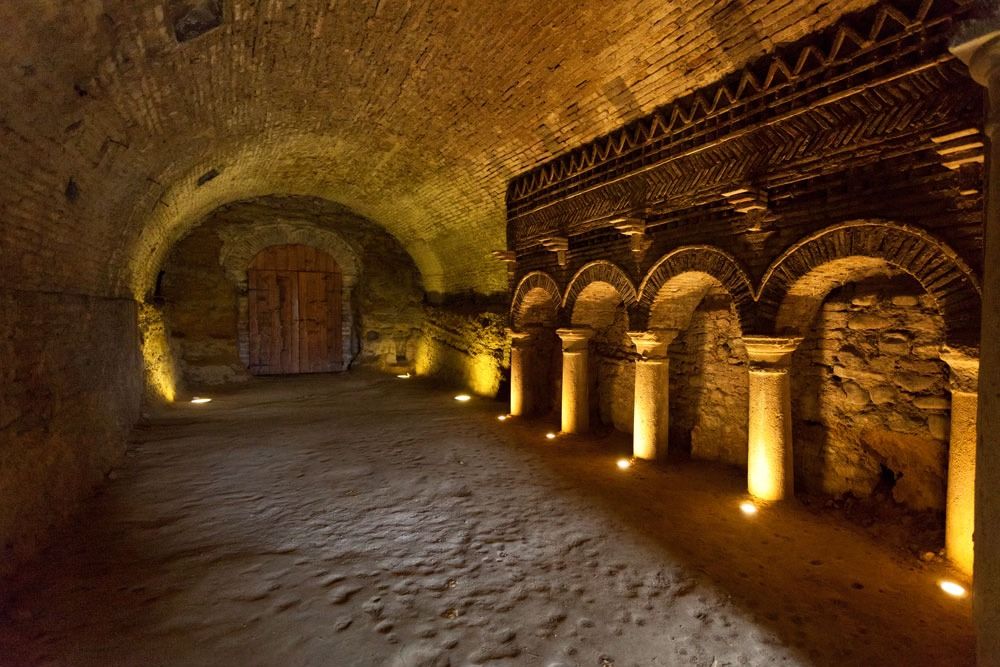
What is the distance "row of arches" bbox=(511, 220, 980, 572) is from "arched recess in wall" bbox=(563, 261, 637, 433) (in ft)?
0.08

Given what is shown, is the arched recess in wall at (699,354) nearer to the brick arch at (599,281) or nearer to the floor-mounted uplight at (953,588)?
the brick arch at (599,281)

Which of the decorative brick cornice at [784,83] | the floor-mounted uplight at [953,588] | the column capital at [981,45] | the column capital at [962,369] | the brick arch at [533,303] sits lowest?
the floor-mounted uplight at [953,588]

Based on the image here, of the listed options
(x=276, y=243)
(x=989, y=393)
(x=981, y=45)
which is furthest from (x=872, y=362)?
(x=276, y=243)

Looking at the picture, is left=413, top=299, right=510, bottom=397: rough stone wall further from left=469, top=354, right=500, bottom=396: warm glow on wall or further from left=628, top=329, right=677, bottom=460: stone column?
left=628, top=329, right=677, bottom=460: stone column

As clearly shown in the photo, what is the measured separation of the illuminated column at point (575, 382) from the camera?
7191 millimetres

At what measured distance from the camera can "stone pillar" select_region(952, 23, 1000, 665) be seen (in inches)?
73.5

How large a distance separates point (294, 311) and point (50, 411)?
357 inches

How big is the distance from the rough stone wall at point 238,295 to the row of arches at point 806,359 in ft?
24.0

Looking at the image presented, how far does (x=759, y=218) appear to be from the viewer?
14.8ft

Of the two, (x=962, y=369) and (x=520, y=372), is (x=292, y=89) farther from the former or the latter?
(x=962, y=369)

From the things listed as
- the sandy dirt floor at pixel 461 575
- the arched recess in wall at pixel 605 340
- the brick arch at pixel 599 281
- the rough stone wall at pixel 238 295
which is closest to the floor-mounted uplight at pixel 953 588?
the sandy dirt floor at pixel 461 575

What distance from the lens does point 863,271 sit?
174 inches

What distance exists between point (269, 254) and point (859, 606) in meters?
13.0

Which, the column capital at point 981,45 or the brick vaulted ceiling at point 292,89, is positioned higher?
the brick vaulted ceiling at point 292,89
